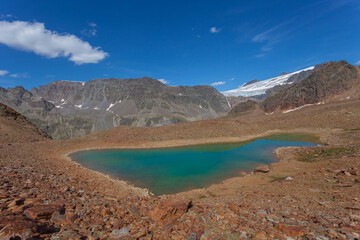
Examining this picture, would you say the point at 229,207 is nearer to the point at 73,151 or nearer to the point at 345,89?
the point at 73,151

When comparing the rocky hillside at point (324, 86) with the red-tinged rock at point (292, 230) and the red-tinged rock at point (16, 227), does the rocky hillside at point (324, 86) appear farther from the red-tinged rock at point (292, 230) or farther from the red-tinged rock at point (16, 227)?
the red-tinged rock at point (16, 227)

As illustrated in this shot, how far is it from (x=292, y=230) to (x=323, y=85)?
95910 millimetres

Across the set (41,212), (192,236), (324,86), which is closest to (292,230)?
(192,236)

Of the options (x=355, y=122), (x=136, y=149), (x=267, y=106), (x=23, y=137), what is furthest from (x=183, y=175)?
(x=267, y=106)

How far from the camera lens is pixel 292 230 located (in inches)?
187

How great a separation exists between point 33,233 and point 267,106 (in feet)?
405

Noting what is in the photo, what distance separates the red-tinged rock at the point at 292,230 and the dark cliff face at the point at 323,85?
297 feet

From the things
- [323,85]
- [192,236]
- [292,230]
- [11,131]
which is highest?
[323,85]

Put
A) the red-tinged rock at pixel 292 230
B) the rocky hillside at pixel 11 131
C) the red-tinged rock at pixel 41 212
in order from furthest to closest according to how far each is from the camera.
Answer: the rocky hillside at pixel 11 131 → the red-tinged rock at pixel 41 212 → the red-tinged rock at pixel 292 230

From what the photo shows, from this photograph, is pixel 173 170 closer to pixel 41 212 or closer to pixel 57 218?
pixel 57 218

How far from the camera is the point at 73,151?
30.0 meters

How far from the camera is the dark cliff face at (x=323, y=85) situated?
2729 inches

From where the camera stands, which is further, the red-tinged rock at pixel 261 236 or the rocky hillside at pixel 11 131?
the rocky hillside at pixel 11 131

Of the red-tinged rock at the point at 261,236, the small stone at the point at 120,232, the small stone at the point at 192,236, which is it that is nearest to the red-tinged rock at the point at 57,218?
the small stone at the point at 120,232
